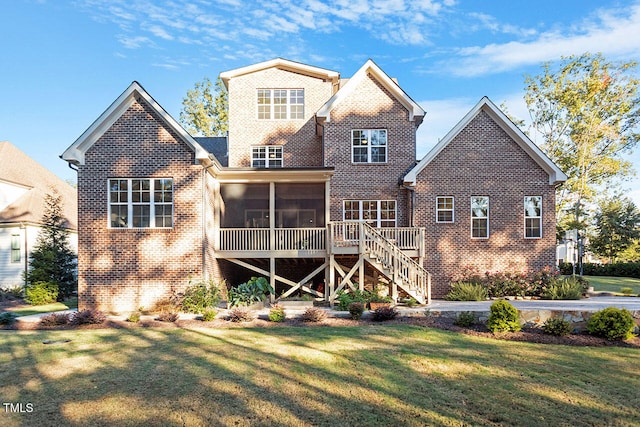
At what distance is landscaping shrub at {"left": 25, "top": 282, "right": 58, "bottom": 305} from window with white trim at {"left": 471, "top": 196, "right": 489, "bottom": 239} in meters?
18.1

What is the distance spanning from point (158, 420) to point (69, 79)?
72.3 ft

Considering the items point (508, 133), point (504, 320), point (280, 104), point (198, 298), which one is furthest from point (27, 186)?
point (504, 320)

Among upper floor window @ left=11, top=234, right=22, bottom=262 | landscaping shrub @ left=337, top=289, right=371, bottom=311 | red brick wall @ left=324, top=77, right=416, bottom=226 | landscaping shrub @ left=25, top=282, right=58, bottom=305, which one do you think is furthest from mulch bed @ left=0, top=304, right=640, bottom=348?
upper floor window @ left=11, top=234, right=22, bottom=262

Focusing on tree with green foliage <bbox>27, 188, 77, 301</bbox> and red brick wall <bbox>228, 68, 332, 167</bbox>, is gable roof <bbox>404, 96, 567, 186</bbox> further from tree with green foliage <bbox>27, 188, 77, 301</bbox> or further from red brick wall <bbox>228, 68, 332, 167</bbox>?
tree with green foliage <bbox>27, 188, 77, 301</bbox>

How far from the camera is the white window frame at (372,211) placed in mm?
17938

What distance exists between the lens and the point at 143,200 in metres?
14.7

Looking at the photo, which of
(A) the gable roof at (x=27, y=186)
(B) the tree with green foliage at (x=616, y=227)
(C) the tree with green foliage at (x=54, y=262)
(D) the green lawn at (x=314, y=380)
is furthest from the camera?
(B) the tree with green foliage at (x=616, y=227)

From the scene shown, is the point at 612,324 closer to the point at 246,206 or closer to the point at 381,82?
the point at 381,82

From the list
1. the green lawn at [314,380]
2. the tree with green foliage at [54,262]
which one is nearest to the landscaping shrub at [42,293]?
the tree with green foliage at [54,262]

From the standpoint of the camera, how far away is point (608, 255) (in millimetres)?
35469

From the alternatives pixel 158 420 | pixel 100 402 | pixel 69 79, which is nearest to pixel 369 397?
pixel 158 420

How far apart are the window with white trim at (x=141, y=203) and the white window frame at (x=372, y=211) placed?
711 cm

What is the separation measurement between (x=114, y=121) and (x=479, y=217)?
562 inches

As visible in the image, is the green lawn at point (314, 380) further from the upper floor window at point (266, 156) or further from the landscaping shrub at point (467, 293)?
the upper floor window at point (266, 156)
